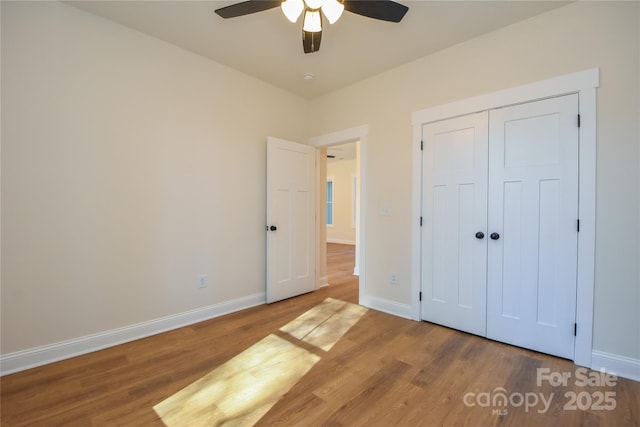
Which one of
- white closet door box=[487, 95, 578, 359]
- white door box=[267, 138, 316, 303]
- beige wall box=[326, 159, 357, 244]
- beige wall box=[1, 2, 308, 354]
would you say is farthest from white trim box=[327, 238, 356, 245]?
white closet door box=[487, 95, 578, 359]

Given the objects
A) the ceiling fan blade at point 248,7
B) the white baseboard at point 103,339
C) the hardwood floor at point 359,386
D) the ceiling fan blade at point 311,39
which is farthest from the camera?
the white baseboard at point 103,339

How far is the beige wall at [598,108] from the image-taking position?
1.99 meters

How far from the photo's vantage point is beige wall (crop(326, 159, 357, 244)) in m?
9.59

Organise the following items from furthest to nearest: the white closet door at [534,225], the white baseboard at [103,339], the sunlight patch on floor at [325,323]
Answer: the sunlight patch on floor at [325,323], the white closet door at [534,225], the white baseboard at [103,339]

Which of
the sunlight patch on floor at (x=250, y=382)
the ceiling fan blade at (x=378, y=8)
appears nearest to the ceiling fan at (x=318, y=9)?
the ceiling fan blade at (x=378, y=8)

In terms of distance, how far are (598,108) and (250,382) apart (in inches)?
125

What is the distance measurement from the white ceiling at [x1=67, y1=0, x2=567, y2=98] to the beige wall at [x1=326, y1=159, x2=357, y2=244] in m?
6.35

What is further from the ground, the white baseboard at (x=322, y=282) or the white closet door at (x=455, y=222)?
the white closet door at (x=455, y=222)

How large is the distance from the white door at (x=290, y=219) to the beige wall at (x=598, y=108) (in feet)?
3.42

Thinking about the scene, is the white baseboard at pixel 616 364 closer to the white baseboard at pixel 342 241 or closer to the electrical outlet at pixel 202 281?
the electrical outlet at pixel 202 281

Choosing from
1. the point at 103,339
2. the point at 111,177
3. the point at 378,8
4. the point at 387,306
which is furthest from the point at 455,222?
the point at 103,339

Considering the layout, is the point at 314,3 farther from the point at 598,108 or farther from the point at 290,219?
the point at 290,219

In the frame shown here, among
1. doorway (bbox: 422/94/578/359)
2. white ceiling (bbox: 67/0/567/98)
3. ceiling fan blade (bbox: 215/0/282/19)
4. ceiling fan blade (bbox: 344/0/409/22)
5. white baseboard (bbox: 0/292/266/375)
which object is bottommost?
white baseboard (bbox: 0/292/266/375)

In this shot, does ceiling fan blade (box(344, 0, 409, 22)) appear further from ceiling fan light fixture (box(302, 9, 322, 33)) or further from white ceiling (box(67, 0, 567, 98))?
white ceiling (box(67, 0, 567, 98))
